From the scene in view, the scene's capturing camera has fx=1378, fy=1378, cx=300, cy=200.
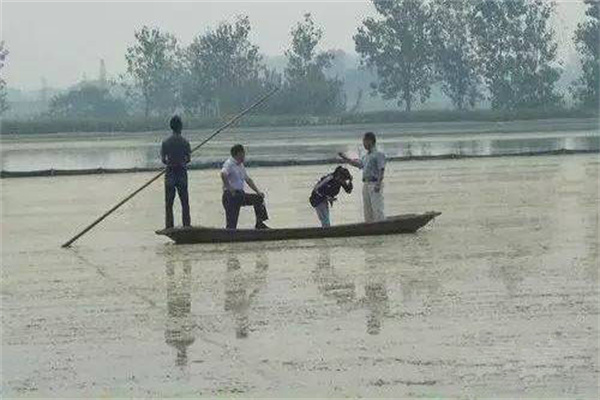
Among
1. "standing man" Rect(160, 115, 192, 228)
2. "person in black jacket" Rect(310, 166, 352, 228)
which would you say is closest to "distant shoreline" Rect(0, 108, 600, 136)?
"standing man" Rect(160, 115, 192, 228)

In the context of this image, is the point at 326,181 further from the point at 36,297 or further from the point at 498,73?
the point at 498,73

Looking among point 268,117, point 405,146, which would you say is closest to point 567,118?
point 268,117

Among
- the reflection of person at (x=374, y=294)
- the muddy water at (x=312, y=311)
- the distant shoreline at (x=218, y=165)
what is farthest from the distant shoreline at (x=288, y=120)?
the reflection of person at (x=374, y=294)

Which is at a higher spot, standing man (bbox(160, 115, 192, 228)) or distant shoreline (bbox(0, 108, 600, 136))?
standing man (bbox(160, 115, 192, 228))

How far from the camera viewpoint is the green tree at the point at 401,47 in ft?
290

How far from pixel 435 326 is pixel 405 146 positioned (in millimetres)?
43523

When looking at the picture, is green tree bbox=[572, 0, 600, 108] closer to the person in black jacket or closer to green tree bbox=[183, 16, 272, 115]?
green tree bbox=[183, 16, 272, 115]

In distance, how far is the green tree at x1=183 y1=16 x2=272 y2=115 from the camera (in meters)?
89.5

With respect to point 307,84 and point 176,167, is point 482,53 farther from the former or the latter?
point 176,167

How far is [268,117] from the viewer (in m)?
87.8

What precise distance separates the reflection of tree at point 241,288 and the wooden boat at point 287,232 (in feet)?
2.91

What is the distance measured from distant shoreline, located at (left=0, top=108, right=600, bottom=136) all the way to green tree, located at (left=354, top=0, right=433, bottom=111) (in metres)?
2.08

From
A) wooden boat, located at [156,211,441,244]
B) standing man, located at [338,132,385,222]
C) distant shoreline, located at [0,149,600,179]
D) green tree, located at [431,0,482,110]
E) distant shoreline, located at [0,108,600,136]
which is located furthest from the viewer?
green tree, located at [431,0,482,110]

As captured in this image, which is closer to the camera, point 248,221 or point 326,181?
point 326,181
